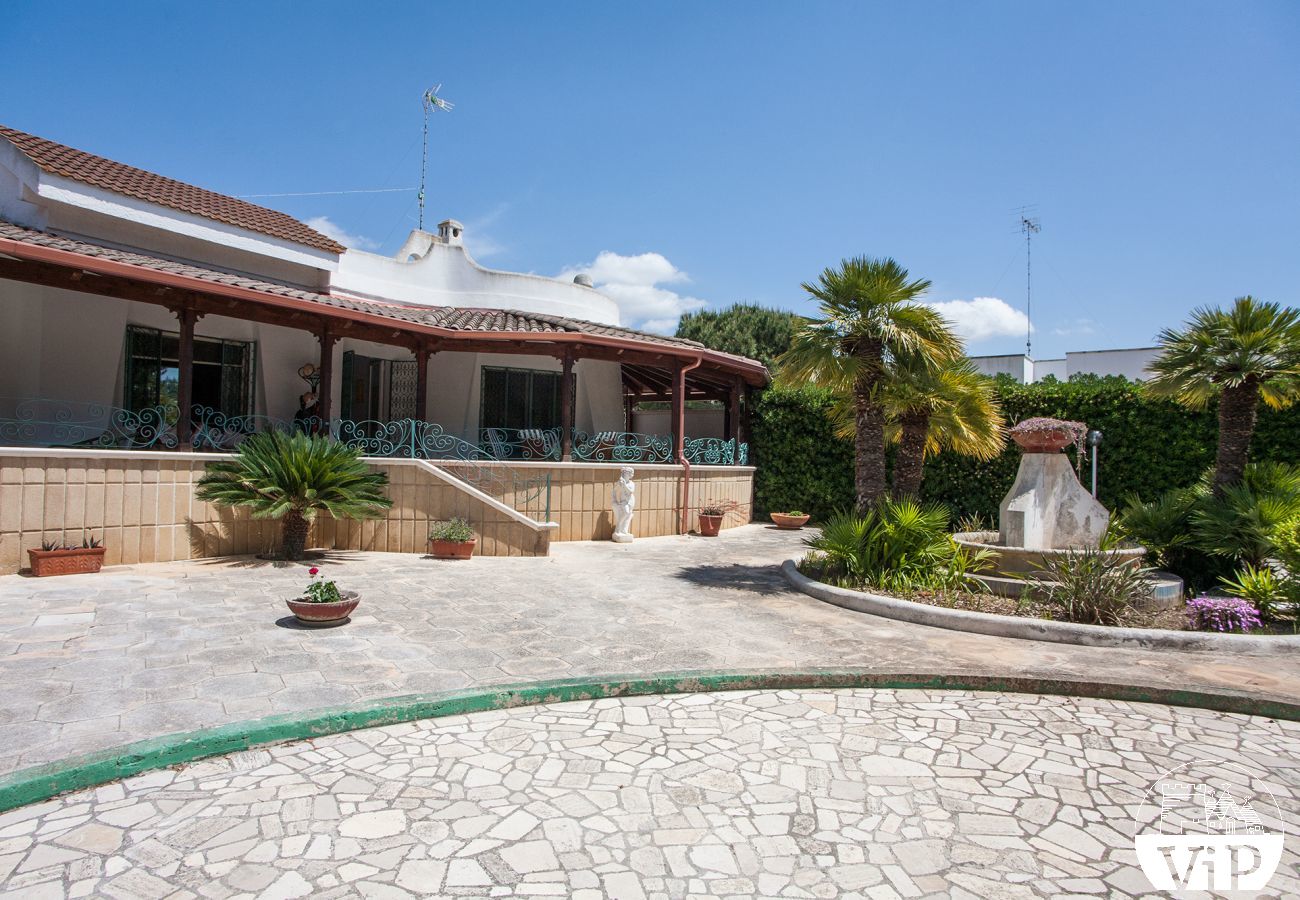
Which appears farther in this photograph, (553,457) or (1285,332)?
(553,457)

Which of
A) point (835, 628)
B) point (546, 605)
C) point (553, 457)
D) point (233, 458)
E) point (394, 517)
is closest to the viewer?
point (835, 628)

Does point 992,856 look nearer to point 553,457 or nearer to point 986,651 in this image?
point 986,651

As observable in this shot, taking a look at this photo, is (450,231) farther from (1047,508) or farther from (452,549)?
(1047,508)

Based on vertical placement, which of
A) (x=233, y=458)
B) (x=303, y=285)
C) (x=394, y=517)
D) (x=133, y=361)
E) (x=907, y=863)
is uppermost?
(x=303, y=285)

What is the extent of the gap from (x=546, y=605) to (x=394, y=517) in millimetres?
4658

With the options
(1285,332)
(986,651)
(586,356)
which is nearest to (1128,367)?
(1285,332)

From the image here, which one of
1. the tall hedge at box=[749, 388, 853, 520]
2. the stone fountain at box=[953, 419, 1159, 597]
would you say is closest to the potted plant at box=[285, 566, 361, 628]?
the stone fountain at box=[953, 419, 1159, 597]

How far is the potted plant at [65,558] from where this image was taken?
27.8 ft

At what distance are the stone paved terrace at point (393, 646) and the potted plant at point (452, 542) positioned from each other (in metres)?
1.29

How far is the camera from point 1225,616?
7.13 meters

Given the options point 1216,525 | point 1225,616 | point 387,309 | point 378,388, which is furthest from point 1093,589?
point 378,388

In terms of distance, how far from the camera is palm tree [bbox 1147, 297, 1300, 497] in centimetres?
926

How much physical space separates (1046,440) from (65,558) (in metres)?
12.3

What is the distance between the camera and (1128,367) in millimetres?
25453
